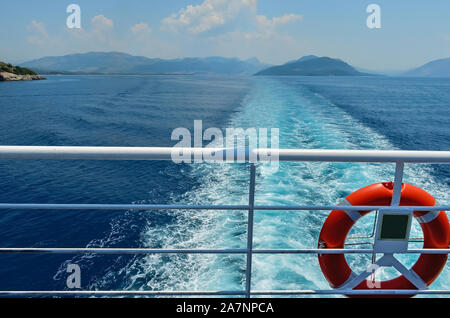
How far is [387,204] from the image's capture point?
4.75ft

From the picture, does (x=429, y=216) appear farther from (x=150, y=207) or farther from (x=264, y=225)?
(x=264, y=225)

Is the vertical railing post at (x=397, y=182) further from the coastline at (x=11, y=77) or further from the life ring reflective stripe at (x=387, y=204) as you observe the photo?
the coastline at (x=11, y=77)

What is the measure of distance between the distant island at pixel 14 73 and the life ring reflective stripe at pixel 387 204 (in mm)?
52933

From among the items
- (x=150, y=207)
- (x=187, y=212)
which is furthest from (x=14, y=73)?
(x=150, y=207)

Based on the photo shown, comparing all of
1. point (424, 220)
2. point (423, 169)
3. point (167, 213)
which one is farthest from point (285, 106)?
point (424, 220)

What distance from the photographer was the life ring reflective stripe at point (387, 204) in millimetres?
1427

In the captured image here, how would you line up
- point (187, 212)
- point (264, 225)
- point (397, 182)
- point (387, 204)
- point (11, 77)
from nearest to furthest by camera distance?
point (397, 182) < point (387, 204) < point (264, 225) < point (187, 212) < point (11, 77)

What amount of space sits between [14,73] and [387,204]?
57.3m

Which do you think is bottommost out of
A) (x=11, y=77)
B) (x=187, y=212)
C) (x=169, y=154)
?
(x=187, y=212)

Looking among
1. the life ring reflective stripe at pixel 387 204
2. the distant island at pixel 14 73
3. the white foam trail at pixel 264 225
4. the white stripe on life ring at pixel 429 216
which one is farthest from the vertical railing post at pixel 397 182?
the distant island at pixel 14 73

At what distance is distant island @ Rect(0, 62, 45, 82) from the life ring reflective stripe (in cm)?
5293

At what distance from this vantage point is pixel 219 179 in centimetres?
625

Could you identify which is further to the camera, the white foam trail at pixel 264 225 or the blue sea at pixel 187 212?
the blue sea at pixel 187 212
